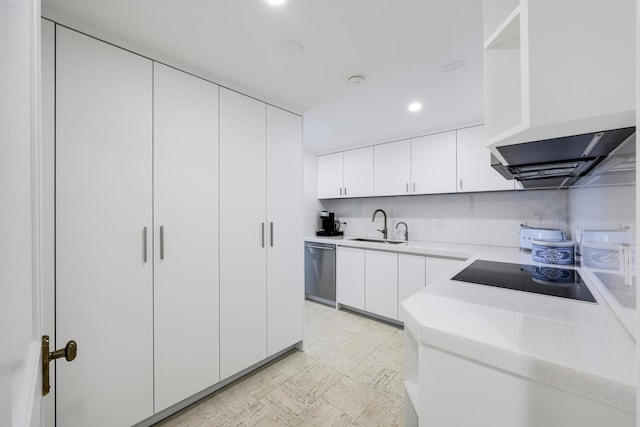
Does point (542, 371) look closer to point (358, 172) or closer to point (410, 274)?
point (410, 274)

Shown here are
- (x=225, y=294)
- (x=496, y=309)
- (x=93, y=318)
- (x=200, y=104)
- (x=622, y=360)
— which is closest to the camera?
(x=622, y=360)

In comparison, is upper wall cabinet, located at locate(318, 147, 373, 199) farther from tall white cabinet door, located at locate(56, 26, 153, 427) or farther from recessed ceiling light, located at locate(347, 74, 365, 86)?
tall white cabinet door, located at locate(56, 26, 153, 427)

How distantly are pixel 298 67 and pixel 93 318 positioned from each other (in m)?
1.87

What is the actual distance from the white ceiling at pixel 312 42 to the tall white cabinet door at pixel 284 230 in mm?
273

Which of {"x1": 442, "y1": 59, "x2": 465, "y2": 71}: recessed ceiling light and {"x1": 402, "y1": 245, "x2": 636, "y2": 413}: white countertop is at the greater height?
{"x1": 442, "y1": 59, "x2": 465, "y2": 71}: recessed ceiling light

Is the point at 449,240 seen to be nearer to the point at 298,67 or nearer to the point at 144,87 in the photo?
the point at 298,67

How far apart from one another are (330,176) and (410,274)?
6.16 ft

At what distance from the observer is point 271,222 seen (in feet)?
7.16

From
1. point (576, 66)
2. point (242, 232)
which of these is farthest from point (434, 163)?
point (576, 66)

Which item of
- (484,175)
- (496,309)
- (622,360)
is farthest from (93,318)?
(484,175)

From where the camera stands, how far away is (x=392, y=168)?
10.8 feet

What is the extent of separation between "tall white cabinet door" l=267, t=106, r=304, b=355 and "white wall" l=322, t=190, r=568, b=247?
1680 mm

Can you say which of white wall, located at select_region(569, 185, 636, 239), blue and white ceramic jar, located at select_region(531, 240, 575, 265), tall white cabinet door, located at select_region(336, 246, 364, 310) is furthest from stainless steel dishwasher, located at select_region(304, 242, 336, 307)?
white wall, located at select_region(569, 185, 636, 239)

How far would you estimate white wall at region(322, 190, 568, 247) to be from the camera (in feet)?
8.43
